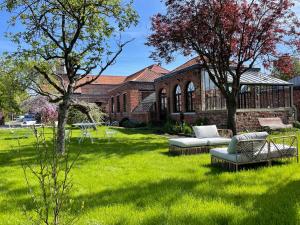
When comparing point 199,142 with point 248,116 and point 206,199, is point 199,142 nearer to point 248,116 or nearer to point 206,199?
point 206,199

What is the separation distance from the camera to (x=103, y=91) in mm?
49812

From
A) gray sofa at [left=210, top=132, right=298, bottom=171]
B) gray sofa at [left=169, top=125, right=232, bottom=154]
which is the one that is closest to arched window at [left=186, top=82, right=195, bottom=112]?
gray sofa at [left=169, top=125, right=232, bottom=154]

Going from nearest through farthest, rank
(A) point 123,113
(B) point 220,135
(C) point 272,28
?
(B) point 220,135
(C) point 272,28
(A) point 123,113

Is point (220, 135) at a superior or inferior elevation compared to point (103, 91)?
inferior

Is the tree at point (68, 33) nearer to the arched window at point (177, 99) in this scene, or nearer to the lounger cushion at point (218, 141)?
the lounger cushion at point (218, 141)

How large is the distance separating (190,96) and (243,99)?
4174mm

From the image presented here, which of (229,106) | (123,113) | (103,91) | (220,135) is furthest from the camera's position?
(103,91)

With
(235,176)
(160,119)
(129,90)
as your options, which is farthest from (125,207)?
(129,90)

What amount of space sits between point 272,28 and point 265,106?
25.1 ft

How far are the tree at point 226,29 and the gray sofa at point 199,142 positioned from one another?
12.0ft

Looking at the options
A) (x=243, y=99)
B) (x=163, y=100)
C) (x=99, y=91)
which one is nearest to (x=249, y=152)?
(x=243, y=99)

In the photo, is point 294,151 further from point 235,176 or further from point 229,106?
point 229,106

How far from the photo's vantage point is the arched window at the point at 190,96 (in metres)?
21.9

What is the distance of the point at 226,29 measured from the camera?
1293cm
